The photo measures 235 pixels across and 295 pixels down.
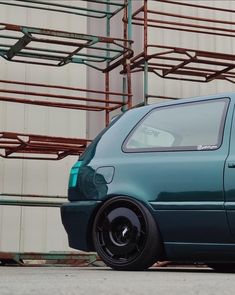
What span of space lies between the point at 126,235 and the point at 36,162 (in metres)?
4.65

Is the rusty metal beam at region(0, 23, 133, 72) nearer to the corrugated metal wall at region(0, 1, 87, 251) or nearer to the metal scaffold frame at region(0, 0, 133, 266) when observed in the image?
the metal scaffold frame at region(0, 0, 133, 266)

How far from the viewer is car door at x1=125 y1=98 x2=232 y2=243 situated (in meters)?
5.47

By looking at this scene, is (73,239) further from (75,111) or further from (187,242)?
(75,111)

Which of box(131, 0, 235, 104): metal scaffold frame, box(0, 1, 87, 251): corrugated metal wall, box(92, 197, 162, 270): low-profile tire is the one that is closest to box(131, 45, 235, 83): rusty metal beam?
box(131, 0, 235, 104): metal scaffold frame

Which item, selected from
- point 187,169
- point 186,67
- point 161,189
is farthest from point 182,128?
point 186,67

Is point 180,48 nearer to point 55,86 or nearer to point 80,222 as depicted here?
point 55,86

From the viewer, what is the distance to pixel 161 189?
566cm

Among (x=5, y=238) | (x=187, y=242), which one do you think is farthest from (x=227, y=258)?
(x=5, y=238)

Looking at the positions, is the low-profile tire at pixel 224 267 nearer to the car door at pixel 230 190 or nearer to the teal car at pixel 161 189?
the teal car at pixel 161 189

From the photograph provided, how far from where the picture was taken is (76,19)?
10.7 m

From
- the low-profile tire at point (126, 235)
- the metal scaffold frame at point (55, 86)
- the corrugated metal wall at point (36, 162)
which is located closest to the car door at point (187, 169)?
the low-profile tire at point (126, 235)

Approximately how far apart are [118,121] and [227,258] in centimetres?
151

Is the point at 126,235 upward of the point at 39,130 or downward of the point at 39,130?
downward

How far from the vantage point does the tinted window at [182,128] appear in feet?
18.8
